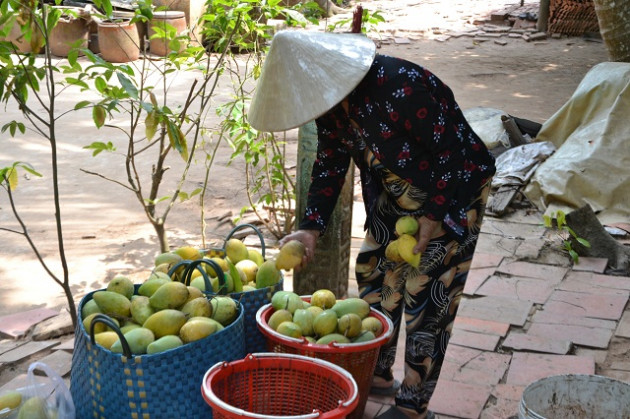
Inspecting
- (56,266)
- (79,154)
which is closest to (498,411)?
(56,266)

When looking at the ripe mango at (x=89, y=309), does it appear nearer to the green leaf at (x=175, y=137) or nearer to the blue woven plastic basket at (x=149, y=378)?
the blue woven plastic basket at (x=149, y=378)

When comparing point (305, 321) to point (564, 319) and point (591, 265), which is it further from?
point (591, 265)

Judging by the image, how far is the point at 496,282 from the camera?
4.57 m

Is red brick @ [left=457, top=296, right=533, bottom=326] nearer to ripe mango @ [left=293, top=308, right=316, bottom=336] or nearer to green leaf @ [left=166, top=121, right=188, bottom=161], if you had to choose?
ripe mango @ [left=293, top=308, right=316, bottom=336]

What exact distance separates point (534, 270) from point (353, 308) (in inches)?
88.3

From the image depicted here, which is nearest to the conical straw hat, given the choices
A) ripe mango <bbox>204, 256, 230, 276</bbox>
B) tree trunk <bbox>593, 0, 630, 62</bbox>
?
ripe mango <bbox>204, 256, 230, 276</bbox>

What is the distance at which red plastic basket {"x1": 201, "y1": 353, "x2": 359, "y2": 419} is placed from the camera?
2445 mm

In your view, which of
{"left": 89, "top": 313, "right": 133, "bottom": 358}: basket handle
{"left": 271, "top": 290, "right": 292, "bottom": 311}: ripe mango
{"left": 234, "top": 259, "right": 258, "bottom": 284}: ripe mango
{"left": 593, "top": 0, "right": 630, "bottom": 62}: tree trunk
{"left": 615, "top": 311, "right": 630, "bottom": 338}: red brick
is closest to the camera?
{"left": 89, "top": 313, "right": 133, "bottom": 358}: basket handle

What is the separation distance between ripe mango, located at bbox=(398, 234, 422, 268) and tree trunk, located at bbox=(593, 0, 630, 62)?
475 cm

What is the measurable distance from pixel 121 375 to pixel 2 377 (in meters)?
1.33

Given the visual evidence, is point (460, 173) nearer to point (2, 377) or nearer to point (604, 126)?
point (2, 377)

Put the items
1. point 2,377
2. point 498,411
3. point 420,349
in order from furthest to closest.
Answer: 1. point 2,377
2. point 498,411
3. point 420,349

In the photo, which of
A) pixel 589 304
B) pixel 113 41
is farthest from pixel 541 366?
pixel 113 41

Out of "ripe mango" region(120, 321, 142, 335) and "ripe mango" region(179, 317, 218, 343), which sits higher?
"ripe mango" region(179, 317, 218, 343)
